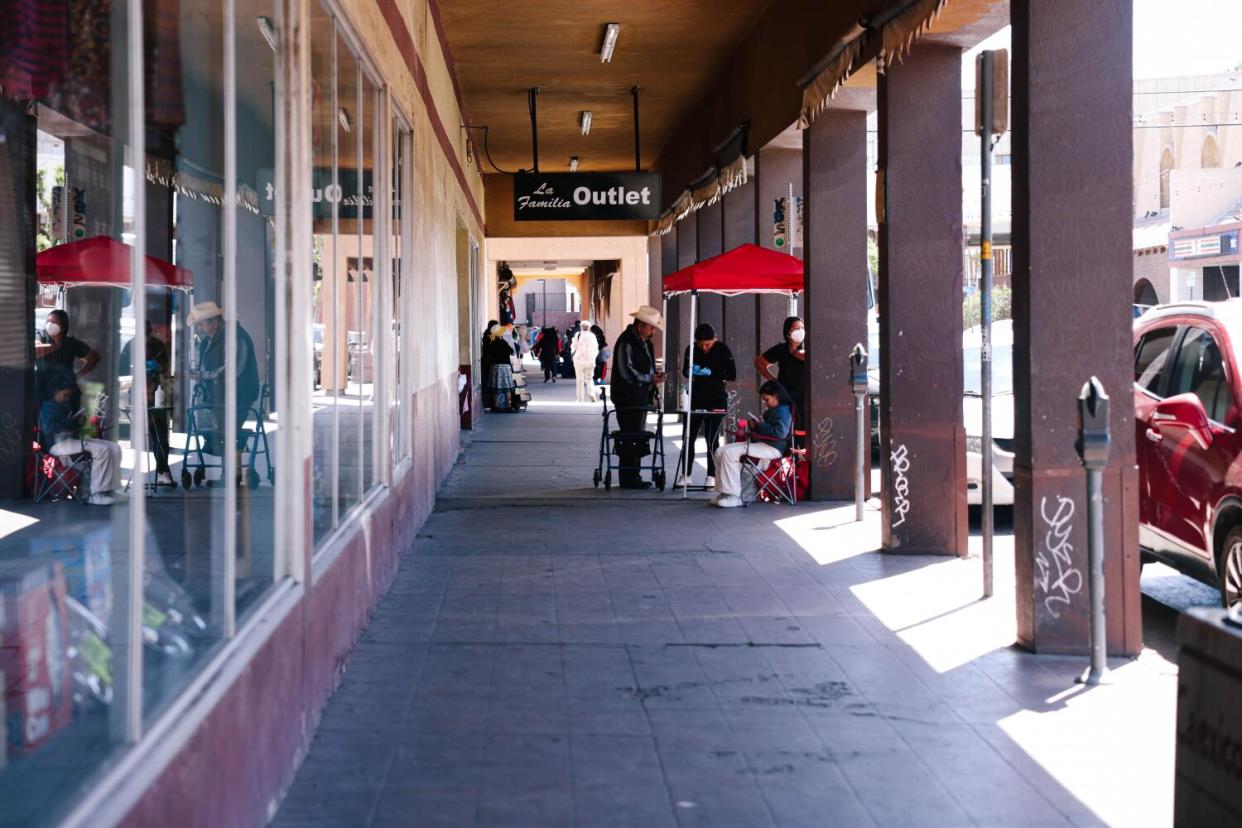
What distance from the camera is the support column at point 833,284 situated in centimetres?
1333

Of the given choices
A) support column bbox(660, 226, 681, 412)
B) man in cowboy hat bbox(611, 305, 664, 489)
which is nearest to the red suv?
man in cowboy hat bbox(611, 305, 664, 489)

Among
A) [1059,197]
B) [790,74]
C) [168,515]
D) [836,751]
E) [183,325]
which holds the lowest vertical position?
[836,751]

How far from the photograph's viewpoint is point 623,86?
18.8 metres

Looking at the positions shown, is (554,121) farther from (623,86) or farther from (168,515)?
(168,515)

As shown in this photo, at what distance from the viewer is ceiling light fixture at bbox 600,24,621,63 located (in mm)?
14952

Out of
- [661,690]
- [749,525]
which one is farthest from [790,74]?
[661,690]

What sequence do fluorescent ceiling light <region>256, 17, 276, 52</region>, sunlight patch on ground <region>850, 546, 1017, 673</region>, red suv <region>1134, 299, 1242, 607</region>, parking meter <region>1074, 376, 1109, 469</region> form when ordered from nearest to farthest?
1. fluorescent ceiling light <region>256, 17, 276, 52</region>
2. parking meter <region>1074, 376, 1109, 469</region>
3. sunlight patch on ground <region>850, 546, 1017, 673</region>
4. red suv <region>1134, 299, 1242, 607</region>

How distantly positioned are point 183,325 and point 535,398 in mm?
29273

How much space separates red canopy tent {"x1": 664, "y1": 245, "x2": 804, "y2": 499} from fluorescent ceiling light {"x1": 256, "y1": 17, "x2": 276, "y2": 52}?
8353 millimetres

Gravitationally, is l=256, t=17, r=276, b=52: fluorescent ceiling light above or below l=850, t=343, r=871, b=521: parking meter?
above

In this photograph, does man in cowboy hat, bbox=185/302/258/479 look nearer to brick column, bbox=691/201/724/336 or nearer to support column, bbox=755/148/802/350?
support column, bbox=755/148/802/350

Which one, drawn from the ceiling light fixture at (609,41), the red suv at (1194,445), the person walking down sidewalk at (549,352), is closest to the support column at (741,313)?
the ceiling light fixture at (609,41)

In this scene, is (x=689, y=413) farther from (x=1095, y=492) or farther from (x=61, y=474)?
(x=61, y=474)

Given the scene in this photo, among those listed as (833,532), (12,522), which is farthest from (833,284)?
(12,522)
